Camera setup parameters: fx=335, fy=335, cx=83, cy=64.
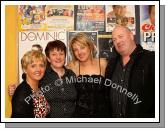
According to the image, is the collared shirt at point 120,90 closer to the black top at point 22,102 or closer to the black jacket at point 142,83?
the black jacket at point 142,83

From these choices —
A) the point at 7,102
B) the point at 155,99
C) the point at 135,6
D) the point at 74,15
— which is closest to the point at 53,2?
the point at 74,15

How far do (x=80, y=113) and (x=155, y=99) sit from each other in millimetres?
451

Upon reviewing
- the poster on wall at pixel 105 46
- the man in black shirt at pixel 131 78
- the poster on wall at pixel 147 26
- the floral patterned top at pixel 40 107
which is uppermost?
the poster on wall at pixel 147 26

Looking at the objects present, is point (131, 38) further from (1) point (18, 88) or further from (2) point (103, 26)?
(1) point (18, 88)

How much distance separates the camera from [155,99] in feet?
6.48

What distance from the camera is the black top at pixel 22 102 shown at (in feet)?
6.51

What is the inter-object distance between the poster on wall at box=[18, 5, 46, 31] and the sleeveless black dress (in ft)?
1.44

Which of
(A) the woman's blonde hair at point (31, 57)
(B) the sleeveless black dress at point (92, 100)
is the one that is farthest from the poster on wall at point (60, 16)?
(B) the sleeveless black dress at point (92, 100)

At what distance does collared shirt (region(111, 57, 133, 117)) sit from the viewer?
1967 millimetres

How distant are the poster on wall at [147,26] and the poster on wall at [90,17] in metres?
0.24

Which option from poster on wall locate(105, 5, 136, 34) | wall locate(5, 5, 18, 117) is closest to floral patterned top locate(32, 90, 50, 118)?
wall locate(5, 5, 18, 117)

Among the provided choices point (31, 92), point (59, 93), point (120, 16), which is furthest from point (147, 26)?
point (31, 92)

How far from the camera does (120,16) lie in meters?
2.00

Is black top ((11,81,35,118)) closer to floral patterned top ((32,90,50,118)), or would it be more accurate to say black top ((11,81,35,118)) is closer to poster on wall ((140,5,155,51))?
floral patterned top ((32,90,50,118))
